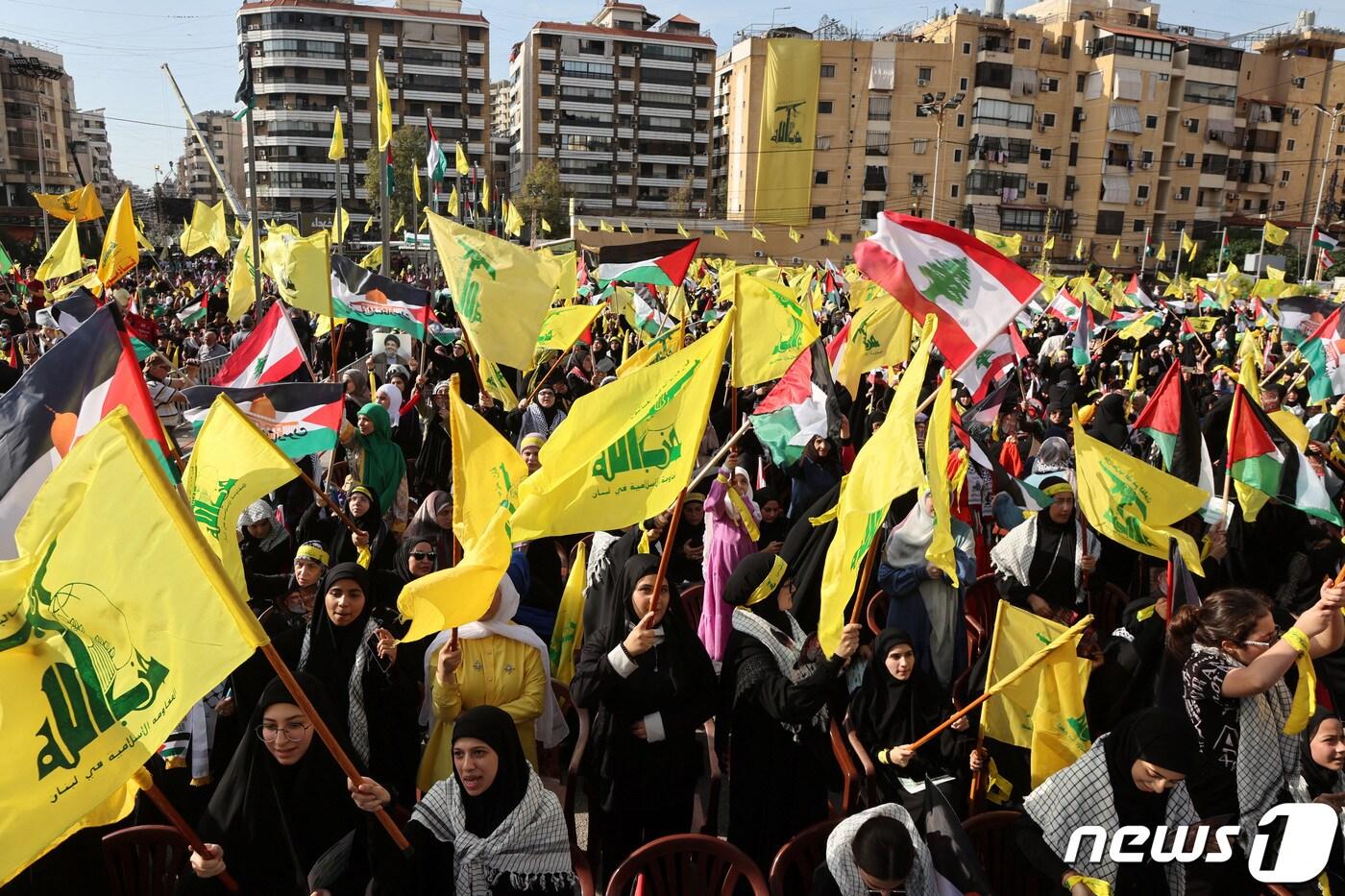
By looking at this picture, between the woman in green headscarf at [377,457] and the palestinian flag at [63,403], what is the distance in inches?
100

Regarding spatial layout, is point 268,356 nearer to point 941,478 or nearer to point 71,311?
point 71,311

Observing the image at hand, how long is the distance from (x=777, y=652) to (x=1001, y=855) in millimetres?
1033

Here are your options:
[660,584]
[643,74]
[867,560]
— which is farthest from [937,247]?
[643,74]

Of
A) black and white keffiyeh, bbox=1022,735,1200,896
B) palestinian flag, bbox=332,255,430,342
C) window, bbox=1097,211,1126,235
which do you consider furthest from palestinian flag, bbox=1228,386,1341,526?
window, bbox=1097,211,1126,235

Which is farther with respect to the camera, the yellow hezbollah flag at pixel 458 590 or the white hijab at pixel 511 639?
the white hijab at pixel 511 639

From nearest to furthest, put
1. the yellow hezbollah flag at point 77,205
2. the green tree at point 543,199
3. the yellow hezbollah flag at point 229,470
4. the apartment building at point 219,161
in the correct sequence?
1. the yellow hezbollah flag at point 229,470
2. the yellow hezbollah flag at point 77,205
3. the green tree at point 543,199
4. the apartment building at point 219,161

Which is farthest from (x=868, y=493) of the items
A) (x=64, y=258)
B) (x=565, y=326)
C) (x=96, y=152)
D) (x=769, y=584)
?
(x=96, y=152)

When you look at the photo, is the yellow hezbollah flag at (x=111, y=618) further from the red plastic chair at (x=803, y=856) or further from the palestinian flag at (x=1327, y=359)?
the palestinian flag at (x=1327, y=359)

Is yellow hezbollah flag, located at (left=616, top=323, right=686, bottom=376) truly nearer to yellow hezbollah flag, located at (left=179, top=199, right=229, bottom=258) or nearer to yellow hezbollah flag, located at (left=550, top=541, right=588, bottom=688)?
yellow hezbollah flag, located at (left=550, top=541, right=588, bottom=688)

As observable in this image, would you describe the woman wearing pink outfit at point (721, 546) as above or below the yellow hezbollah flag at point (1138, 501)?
below

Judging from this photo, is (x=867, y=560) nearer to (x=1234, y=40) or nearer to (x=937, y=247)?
(x=937, y=247)

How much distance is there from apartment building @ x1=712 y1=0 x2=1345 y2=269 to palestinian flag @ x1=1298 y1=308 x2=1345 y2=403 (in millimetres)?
48969

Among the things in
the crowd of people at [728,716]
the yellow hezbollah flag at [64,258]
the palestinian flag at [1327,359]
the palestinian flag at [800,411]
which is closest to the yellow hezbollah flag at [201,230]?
the yellow hezbollah flag at [64,258]

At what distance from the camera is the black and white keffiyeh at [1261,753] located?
3188 millimetres
